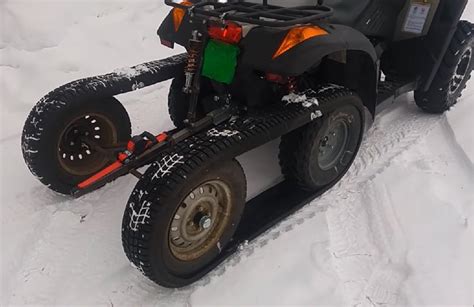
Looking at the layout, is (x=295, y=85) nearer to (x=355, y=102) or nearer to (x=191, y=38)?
(x=355, y=102)

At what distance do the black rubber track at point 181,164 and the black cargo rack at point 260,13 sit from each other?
522mm

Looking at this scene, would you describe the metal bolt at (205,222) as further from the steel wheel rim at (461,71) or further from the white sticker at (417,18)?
the steel wheel rim at (461,71)

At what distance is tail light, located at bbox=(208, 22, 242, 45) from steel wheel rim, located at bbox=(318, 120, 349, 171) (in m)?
0.83

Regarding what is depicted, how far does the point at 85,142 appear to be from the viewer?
3.02m

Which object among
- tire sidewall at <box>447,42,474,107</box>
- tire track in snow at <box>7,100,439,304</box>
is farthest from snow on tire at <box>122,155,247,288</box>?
tire sidewall at <box>447,42,474,107</box>

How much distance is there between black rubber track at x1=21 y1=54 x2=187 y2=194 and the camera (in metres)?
2.75

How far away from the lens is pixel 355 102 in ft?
9.43

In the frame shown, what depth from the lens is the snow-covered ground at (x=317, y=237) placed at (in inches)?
91.6

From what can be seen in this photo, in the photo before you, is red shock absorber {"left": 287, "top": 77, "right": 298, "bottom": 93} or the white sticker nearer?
red shock absorber {"left": 287, "top": 77, "right": 298, "bottom": 93}

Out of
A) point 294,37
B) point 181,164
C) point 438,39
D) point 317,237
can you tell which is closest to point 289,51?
point 294,37

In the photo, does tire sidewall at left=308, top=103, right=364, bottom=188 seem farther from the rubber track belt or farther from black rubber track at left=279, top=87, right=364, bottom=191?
the rubber track belt

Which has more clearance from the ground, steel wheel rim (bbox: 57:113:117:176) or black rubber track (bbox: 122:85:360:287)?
black rubber track (bbox: 122:85:360:287)

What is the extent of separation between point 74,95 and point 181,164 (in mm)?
1119

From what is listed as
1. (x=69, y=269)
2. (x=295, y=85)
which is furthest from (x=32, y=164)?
(x=295, y=85)
